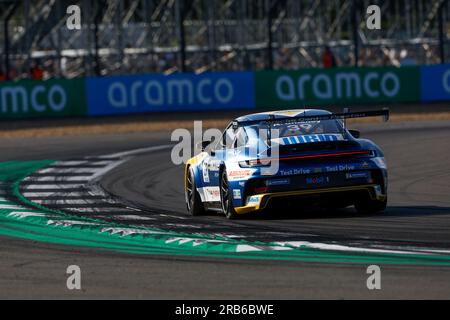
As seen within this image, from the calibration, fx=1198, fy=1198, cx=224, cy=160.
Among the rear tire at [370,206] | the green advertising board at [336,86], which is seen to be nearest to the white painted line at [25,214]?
the rear tire at [370,206]

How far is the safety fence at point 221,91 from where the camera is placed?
32.8 meters

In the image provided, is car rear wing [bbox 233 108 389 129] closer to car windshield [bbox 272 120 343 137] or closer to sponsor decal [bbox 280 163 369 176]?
car windshield [bbox 272 120 343 137]

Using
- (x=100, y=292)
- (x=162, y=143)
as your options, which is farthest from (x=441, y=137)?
(x=100, y=292)

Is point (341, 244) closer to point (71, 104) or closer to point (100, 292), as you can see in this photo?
point (100, 292)

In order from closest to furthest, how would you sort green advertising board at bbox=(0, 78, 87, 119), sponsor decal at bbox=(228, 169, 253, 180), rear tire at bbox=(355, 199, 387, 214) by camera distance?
1. sponsor decal at bbox=(228, 169, 253, 180)
2. rear tire at bbox=(355, 199, 387, 214)
3. green advertising board at bbox=(0, 78, 87, 119)

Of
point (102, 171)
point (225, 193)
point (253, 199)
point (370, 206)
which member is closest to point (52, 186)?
point (102, 171)

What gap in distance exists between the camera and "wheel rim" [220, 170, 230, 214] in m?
12.8

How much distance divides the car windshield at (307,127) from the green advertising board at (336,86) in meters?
19.5

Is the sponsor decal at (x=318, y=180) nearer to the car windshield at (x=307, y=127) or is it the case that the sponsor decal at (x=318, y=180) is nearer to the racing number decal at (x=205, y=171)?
the car windshield at (x=307, y=127)

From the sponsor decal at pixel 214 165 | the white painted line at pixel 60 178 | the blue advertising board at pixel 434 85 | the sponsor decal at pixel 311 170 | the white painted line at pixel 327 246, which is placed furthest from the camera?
the blue advertising board at pixel 434 85

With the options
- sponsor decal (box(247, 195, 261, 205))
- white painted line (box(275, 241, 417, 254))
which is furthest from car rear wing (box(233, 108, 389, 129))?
white painted line (box(275, 241, 417, 254))

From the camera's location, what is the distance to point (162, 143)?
2616cm

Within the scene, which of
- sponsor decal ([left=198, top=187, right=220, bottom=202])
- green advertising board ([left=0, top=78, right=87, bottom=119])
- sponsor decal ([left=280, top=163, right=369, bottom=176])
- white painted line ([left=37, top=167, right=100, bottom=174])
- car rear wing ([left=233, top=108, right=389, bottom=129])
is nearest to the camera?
sponsor decal ([left=280, top=163, right=369, bottom=176])

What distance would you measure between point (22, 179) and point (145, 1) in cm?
2049
